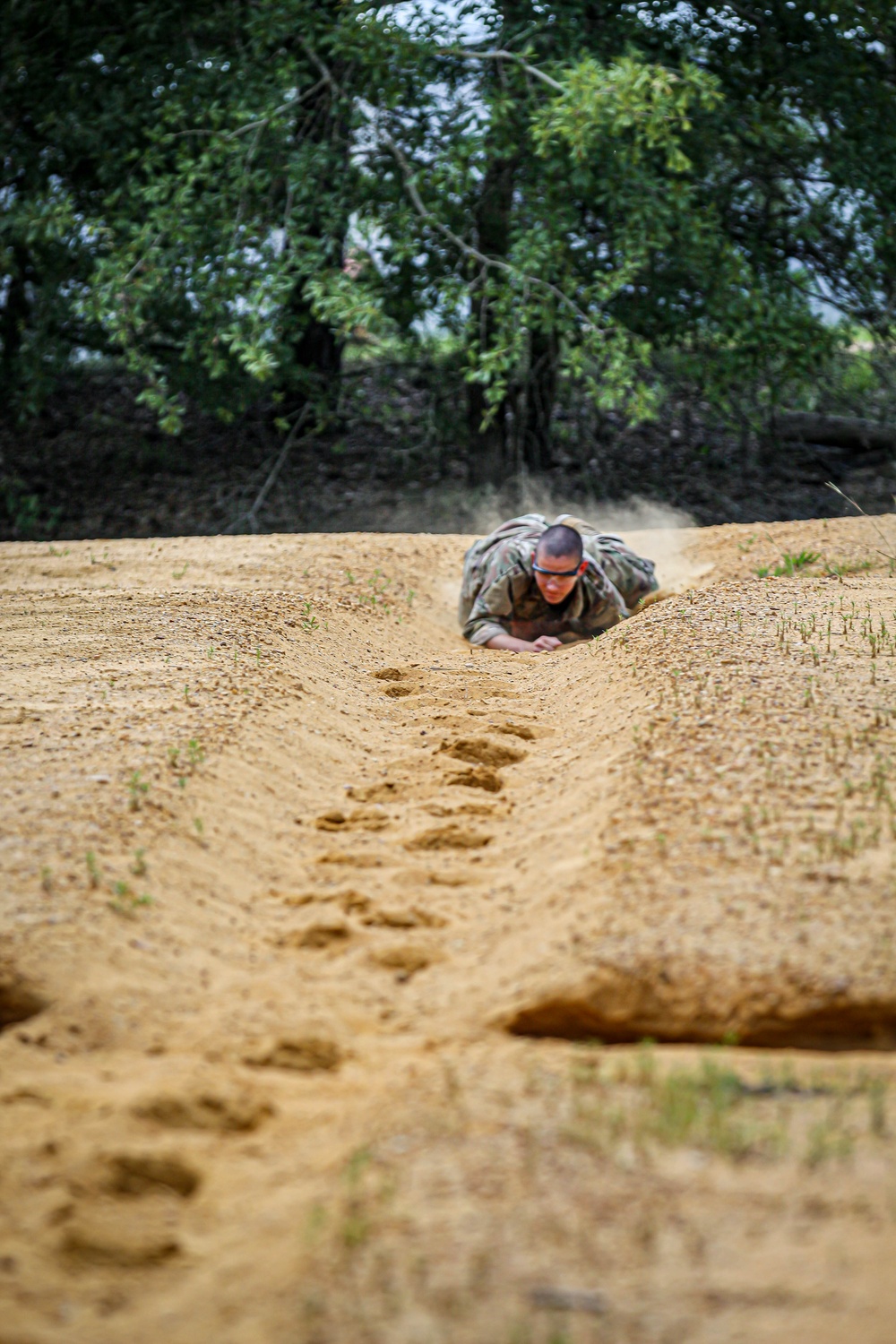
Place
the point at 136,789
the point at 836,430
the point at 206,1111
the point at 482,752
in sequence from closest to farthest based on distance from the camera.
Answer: the point at 206,1111, the point at 136,789, the point at 482,752, the point at 836,430

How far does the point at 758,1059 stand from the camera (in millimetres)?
2516

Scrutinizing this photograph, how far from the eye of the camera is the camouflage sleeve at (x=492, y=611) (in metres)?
6.77

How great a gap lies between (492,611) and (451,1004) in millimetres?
4221

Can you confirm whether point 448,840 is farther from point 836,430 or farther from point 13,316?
point 13,316

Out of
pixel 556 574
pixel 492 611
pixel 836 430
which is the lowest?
pixel 492 611

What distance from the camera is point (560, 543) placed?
21.2 feet

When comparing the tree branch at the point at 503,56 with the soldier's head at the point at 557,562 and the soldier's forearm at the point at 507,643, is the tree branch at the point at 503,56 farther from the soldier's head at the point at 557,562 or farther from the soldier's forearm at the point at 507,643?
the soldier's forearm at the point at 507,643

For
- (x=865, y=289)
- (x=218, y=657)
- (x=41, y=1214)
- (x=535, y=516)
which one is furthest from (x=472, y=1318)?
(x=865, y=289)

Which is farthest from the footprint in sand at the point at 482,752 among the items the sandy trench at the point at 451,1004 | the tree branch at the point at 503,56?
the tree branch at the point at 503,56

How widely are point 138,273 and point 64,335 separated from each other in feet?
8.06

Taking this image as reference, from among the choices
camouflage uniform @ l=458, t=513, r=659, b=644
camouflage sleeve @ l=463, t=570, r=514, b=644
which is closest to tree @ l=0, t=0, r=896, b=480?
camouflage uniform @ l=458, t=513, r=659, b=644

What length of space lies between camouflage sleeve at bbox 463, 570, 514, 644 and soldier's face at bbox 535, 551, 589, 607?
0.22 meters

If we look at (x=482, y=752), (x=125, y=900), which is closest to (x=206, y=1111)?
(x=125, y=900)

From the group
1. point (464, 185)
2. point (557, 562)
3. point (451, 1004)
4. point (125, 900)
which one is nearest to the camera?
point (451, 1004)
